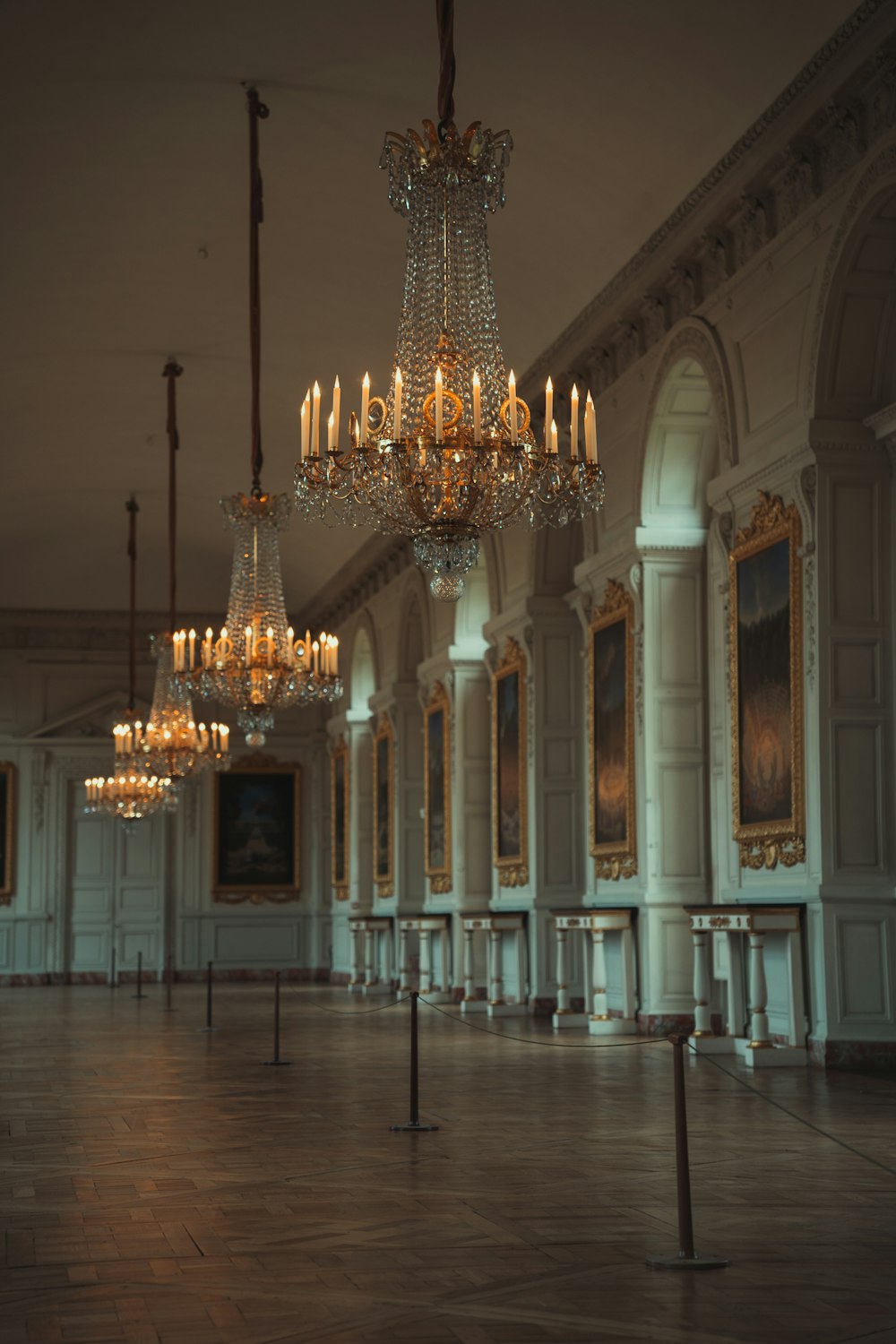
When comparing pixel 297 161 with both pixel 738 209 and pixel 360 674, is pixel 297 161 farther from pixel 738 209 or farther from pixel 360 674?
pixel 360 674

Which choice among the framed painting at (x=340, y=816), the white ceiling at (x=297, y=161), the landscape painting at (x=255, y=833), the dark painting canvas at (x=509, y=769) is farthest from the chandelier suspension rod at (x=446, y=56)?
the landscape painting at (x=255, y=833)

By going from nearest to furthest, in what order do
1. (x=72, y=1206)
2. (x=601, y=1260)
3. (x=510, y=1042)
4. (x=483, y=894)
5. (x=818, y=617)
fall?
(x=601, y=1260), (x=72, y=1206), (x=818, y=617), (x=510, y=1042), (x=483, y=894)

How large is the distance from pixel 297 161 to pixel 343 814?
55.7 ft

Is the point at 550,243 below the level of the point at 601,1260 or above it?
above

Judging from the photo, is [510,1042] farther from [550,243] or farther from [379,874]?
[379,874]

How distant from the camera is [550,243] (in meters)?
15.2

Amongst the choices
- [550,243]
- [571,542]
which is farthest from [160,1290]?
[571,542]

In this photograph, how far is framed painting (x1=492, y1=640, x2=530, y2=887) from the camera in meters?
18.9

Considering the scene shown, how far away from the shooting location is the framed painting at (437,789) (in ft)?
73.5

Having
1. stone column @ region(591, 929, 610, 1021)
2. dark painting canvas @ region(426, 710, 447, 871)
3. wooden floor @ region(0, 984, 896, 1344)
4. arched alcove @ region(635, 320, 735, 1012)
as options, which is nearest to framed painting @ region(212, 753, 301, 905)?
dark painting canvas @ region(426, 710, 447, 871)

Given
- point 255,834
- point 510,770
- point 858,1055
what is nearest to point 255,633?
point 858,1055

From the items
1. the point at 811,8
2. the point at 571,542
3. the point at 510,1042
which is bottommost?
the point at 510,1042

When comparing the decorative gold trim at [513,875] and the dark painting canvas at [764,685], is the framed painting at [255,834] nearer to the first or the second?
the decorative gold trim at [513,875]

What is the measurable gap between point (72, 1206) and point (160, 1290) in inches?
62.3
